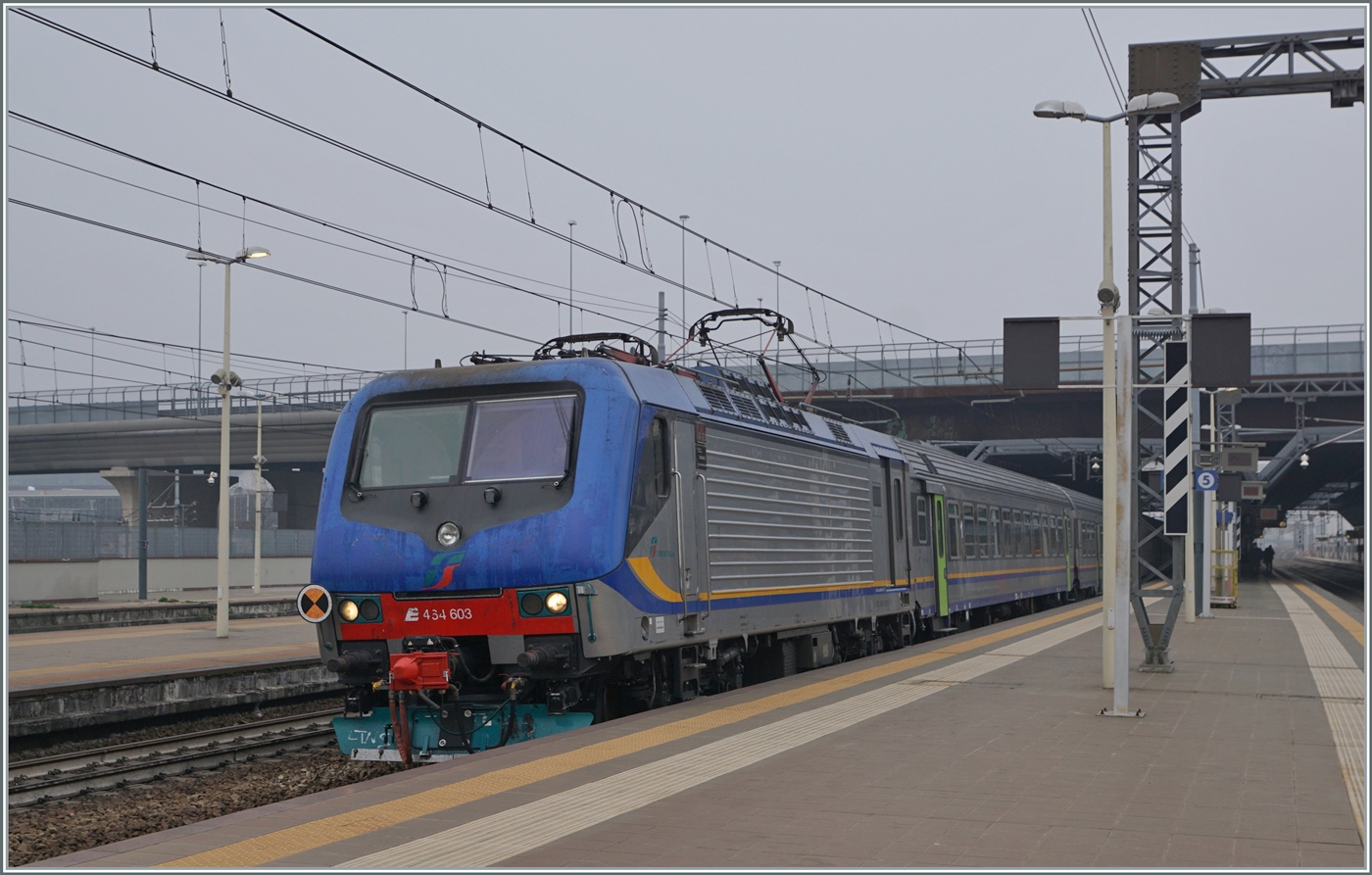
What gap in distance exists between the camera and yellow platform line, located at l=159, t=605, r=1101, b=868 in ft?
21.8

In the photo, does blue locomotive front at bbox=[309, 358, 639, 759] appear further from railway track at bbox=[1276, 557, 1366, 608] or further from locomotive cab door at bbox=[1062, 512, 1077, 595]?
locomotive cab door at bbox=[1062, 512, 1077, 595]

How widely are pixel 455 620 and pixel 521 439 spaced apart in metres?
1.57

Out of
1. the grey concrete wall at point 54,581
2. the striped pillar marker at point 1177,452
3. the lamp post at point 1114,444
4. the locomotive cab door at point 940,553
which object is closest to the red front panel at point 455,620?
the lamp post at point 1114,444

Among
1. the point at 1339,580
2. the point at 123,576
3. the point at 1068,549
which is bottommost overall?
the point at 1339,580

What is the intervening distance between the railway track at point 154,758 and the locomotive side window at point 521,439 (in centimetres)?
434

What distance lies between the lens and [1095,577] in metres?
42.7

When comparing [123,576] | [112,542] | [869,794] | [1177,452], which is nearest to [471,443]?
[869,794]

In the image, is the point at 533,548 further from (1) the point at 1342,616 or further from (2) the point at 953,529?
(1) the point at 1342,616

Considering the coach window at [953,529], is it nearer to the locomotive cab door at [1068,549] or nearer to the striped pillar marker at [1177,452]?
the striped pillar marker at [1177,452]

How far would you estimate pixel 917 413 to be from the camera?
4825 cm

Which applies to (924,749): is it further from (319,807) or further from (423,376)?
(423,376)

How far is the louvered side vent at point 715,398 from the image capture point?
1311 centimetres

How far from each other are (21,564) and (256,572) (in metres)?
6.30

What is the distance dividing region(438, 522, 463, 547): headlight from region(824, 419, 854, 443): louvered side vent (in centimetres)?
686
